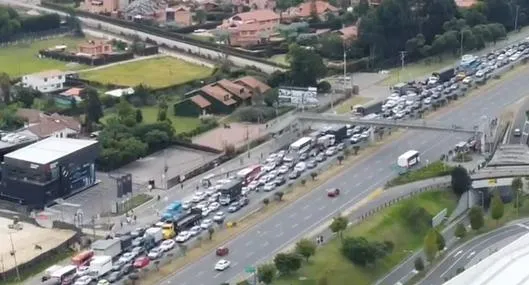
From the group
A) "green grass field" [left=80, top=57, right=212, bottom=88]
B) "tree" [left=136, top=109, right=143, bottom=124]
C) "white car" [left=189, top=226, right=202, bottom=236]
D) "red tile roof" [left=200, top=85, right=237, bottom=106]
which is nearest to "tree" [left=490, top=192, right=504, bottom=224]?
"white car" [left=189, top=226, right=202, bottom=236]

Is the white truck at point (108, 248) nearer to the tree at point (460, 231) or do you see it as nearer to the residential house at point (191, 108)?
the tree at point (460, 231)

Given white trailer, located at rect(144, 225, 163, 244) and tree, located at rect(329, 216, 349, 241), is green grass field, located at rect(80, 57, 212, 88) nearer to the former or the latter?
white trailer, located at rect(144, 225, 163, 244)

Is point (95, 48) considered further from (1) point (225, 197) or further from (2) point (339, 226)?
(2) point (339, 226)

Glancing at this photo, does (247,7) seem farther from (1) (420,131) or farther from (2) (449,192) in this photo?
(2) (449,192)

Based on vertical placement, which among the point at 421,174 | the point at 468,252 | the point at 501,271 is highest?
the point at 501,271

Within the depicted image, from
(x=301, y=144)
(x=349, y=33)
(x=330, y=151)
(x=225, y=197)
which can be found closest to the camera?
(x=225, y=197)

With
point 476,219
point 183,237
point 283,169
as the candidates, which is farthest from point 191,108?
Answer: point 476,219

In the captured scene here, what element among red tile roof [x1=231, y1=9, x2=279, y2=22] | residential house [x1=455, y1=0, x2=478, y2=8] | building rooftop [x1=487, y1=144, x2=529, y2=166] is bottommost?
building rooftop [x1=487, y1=144, x2=529, y2=166]

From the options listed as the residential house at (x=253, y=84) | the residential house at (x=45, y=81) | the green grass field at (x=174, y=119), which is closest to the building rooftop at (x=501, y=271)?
the green grass field at (x=174, y=119)
